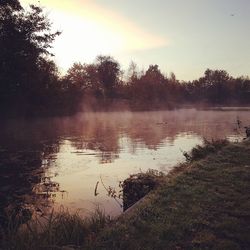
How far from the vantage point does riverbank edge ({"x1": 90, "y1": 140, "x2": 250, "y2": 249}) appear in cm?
620

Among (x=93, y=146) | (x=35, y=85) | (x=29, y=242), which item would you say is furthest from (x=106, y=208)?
(x=35, y=85)

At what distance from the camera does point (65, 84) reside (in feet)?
239

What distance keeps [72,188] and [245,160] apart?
19.8ft

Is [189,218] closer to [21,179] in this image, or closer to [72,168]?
[21,179]

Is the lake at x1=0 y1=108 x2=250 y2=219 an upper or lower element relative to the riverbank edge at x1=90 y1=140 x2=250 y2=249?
lower

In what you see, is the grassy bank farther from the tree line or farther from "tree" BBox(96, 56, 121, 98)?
"tree" BBox(96, 56, 121, 98)

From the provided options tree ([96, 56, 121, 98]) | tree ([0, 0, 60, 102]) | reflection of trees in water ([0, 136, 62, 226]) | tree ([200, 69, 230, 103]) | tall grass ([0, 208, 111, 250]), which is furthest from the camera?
Result: tree ([200, 69, 230, 103])

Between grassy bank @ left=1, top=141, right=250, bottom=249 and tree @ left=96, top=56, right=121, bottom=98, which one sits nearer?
grassy bank @ left=1, top=141, right=250, bottom=249

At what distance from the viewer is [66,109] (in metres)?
67.9

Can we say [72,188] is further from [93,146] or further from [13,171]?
[93,146]

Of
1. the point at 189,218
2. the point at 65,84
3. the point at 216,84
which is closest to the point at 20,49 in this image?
the point at 65,84

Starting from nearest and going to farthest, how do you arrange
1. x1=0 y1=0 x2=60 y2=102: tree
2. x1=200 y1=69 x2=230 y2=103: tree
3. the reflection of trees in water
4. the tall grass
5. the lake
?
the tall grass, the reflection of trees in water, the lake, x1=0 y1=0 x2=60 y2=102: tree, x1=200 y1=69 x2=230 y2=103: tree

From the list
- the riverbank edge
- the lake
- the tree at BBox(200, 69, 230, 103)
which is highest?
the tree at BBox(200, 69, 230, 103)

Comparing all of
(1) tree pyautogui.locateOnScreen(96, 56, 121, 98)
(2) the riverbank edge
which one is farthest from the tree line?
(2) the riverbank edge
